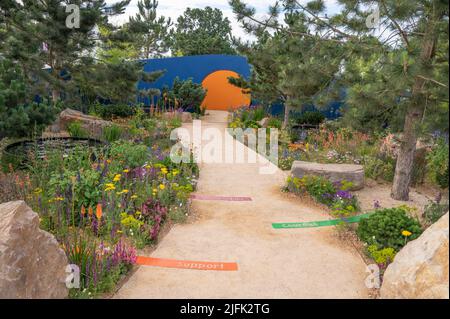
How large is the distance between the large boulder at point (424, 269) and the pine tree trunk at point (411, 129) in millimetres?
2699

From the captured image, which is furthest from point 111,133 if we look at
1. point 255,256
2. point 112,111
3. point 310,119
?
point 310,119

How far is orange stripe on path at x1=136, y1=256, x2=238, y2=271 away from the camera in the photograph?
13.1ft

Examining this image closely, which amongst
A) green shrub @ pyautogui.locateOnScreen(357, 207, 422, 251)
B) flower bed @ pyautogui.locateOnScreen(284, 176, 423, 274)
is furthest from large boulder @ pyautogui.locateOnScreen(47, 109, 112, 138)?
green shrub @ pyautogui.locateOnScreen(357, 207, 422, 251)

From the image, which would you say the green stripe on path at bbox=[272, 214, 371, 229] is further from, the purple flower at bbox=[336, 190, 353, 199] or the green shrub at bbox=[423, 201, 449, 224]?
the green shrub at bbox=[423, 201, 449, 224]

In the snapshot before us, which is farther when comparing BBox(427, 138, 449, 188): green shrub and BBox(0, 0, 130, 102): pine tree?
BBox(0, 0, 130, 102): pine tree

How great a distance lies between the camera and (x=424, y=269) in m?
2.65

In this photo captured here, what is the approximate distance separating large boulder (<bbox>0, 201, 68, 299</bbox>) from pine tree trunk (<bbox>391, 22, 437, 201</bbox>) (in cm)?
450

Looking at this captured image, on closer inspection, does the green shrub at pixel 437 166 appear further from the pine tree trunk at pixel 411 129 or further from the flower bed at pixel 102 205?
the flower bed at pixel 102 205

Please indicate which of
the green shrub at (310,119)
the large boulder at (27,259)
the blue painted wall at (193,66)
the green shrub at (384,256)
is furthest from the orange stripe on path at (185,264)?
the blue painted wall at (193,66)

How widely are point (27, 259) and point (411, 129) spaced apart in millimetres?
5296

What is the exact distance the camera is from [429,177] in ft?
24.0

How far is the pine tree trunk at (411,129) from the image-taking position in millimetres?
5316

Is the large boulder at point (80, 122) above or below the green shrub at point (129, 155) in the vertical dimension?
above
